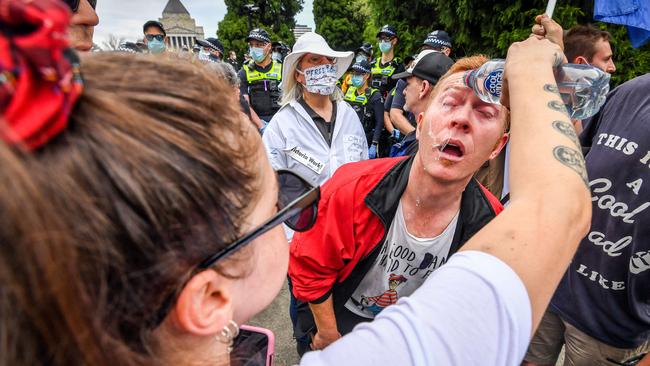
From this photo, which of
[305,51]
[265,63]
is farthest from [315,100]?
[265,63]

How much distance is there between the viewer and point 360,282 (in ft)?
5.65

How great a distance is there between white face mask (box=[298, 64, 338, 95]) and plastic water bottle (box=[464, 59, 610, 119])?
167 cm

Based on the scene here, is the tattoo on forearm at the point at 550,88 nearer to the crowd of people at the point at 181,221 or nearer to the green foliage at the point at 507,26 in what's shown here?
the crowd of people at the point at 181,221

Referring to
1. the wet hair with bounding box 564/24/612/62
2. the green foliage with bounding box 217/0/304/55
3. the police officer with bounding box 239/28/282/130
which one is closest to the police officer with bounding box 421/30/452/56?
the police officer with bounding box 239/28/282/130

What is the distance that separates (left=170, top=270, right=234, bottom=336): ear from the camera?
61 centimetres

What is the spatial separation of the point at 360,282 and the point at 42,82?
153 cm

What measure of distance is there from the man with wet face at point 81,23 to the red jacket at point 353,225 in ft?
4.94

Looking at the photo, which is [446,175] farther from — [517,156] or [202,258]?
[202,258]

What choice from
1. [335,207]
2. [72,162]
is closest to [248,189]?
[72,162]

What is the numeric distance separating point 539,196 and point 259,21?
29836mm

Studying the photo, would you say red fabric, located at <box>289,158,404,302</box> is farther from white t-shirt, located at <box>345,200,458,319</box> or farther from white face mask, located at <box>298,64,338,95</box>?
white face mask, located at <box>298,64,338,95</box>

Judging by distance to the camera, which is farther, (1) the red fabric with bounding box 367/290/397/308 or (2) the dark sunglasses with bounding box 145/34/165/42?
(2) the dark sunglasses with bounding box 145/34/165/42

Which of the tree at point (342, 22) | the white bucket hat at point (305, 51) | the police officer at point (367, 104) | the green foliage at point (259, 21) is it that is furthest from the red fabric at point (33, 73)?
the tree at point (342, 22)

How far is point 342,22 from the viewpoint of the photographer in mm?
25688
